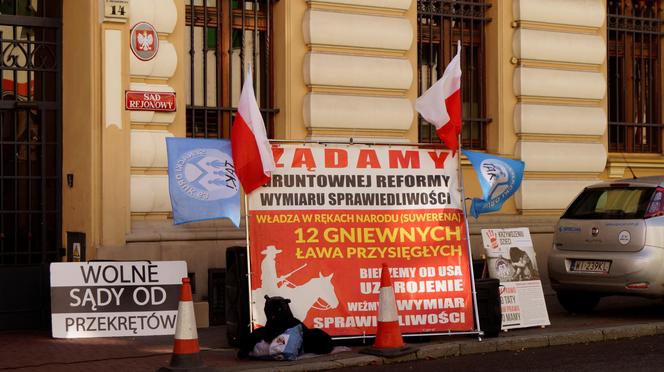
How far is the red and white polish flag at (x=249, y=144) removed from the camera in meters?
10.5

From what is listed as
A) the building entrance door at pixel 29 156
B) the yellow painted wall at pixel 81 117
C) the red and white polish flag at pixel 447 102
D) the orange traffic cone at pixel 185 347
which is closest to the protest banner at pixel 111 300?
the yellow painted wall at pixel 81 117

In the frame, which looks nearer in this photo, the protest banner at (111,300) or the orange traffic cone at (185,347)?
the orange traffic cone at (185,347)

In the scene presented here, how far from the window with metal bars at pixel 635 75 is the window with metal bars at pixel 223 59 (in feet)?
19.0

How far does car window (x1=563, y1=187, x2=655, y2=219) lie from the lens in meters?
13.0

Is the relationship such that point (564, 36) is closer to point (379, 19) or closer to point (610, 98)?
point (610, 98)

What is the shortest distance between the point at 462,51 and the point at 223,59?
12.7 ft

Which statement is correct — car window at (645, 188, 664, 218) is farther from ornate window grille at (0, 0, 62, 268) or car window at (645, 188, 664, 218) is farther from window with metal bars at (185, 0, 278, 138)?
ornate window grille at (0, 0, 62, 268)

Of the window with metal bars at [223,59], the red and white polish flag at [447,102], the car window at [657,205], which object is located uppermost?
the window with metal bars at [223,59]

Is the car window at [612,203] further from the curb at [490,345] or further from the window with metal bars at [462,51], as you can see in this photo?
the window with metal bars at [462,51]

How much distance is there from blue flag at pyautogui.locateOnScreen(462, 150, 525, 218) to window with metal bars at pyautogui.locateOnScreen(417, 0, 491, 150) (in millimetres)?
4077

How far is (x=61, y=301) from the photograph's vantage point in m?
11.6

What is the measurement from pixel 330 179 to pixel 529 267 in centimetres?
263

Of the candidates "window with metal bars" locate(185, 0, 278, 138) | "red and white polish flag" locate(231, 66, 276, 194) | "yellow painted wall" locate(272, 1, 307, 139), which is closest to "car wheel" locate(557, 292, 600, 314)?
→ "yellow painted wall" locate(272, 1, 307, 139)

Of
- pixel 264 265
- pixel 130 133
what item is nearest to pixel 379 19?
pixel 130 133
